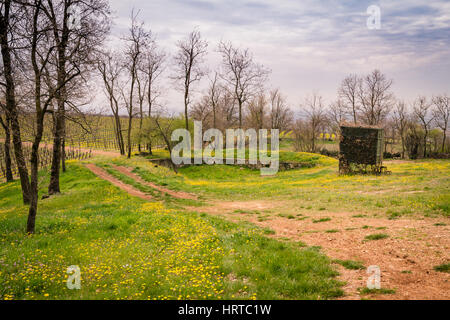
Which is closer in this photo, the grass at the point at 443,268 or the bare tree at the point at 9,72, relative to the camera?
the grass at the point at 443,268

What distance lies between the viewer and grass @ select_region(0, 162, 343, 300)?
5.71m

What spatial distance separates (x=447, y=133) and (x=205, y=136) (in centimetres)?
4633

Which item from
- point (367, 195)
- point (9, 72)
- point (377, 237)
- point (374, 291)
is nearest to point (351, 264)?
point (374, 291)

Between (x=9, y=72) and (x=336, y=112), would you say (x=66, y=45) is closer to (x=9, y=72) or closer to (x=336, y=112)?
(x=9, y=72)

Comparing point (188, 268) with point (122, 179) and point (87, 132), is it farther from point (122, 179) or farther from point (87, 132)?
point (122, 179)

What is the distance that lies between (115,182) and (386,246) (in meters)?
22.1

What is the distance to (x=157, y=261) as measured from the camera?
731cm

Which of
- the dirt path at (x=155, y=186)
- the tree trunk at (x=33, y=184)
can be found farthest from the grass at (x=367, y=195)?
the tree trunk at (x=33, y=184)

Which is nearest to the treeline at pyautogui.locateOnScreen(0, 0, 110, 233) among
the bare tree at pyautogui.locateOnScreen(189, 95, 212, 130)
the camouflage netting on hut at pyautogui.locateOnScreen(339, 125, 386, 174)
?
the camouflage netting on hut at pyautogui.locateOnScreen(339, 125, 386, 174)

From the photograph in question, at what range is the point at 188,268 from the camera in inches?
269

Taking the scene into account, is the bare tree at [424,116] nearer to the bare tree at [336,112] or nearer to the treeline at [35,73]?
the bare tree at [336,112]

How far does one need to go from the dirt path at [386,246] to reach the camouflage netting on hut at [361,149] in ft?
46.3

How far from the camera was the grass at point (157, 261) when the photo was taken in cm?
571
